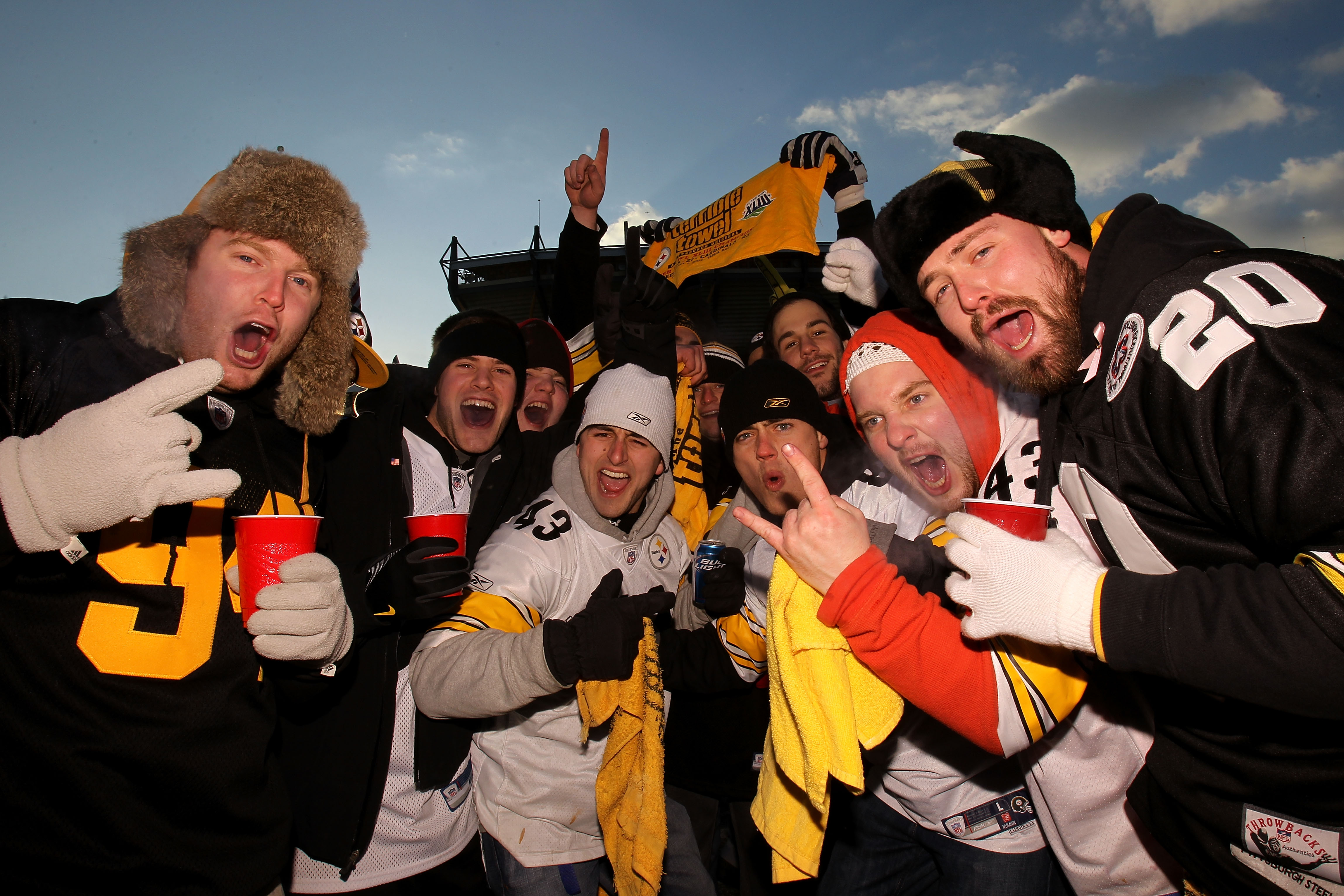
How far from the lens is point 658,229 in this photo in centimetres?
582

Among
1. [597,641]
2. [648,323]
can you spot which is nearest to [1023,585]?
[597,641]

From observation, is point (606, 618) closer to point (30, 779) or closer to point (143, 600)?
point (143, 600)

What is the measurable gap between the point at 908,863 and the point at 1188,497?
2.43 meters

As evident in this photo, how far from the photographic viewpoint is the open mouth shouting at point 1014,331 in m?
1.98

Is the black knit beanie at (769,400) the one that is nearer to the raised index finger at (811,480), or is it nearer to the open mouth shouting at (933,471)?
the open mouth shouting at (933,471)

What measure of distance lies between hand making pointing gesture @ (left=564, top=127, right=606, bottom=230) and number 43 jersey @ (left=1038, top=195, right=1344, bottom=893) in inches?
147

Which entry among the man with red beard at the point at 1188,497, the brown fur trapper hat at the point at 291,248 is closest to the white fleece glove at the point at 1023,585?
the man with red beard at the point at 1188,497

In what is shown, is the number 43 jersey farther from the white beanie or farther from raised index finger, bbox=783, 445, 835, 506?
the white beanie

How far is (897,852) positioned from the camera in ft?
9.57

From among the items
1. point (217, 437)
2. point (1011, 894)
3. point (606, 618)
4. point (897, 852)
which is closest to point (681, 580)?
point (606, 618)

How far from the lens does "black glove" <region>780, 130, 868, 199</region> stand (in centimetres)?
443

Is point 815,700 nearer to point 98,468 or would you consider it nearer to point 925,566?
point 925,566

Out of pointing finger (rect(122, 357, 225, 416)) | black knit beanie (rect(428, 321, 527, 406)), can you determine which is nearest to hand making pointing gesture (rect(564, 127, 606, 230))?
black knit beanie (rect(428, 321, 527, 406))

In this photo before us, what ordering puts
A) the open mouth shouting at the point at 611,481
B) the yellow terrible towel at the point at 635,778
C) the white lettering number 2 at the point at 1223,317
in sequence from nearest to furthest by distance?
the white lettering number 2 at the point at 1223,317
the yellow terrible towel at the point at 635,778
the open mouth shouting at the point at 611,481
